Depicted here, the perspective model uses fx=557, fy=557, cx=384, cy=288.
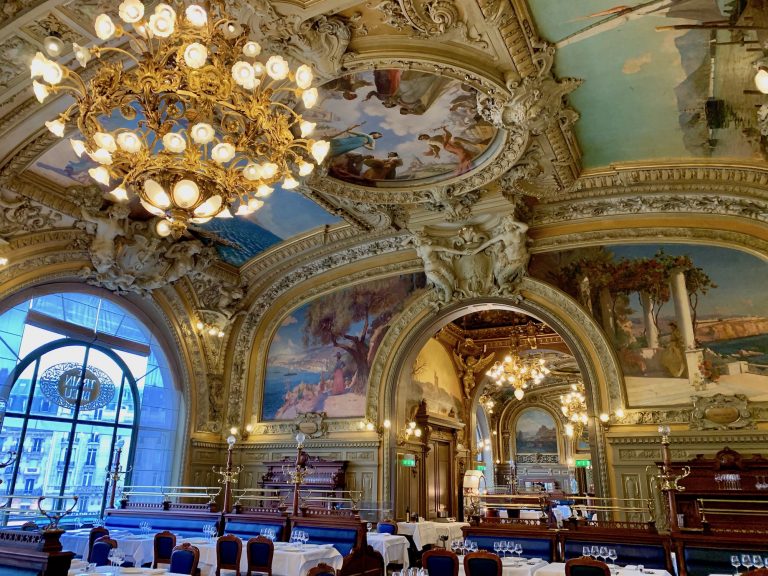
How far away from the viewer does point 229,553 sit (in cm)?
717

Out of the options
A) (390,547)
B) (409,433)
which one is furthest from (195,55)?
(409,433)

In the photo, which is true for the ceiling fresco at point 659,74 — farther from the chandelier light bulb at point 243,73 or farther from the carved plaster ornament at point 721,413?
the carved plaster ornament at point 721,413

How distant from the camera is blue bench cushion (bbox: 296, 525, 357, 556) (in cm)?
837

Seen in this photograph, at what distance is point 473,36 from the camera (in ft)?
24.7

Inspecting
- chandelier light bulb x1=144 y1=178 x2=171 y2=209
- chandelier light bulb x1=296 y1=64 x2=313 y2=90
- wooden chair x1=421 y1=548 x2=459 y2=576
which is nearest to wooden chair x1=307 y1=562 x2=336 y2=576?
wooden chair x1=421 y1=548 x2=459 y2=576

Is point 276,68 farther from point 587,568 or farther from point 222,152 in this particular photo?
point 587,568

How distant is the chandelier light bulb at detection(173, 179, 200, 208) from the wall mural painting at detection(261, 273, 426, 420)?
888 centimetres

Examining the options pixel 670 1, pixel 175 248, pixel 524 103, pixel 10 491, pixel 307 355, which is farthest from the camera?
pixel 307 355

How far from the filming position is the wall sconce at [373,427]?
13500 mm

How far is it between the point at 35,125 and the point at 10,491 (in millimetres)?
7875

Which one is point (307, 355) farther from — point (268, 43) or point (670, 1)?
point (670, 1)

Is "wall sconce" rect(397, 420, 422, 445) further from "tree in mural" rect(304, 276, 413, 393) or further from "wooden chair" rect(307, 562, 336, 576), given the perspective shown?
"wooden chair" rect(307, 562, 336, 576)

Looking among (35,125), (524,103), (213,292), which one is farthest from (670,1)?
(213,292)

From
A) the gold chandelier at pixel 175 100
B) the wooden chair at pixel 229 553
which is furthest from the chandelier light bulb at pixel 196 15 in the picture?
the wooden chair at pixel 229 553
